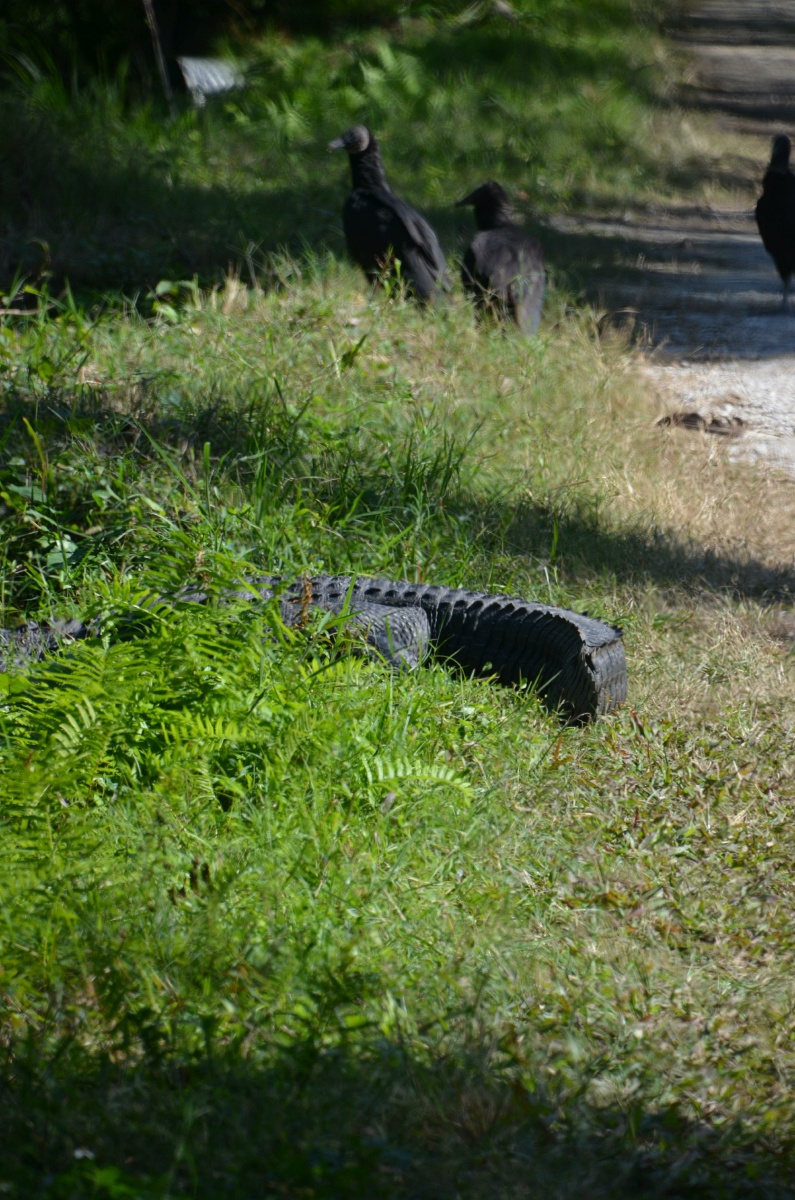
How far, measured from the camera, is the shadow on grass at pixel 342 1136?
1903 mm

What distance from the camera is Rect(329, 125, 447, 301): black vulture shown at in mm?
6711

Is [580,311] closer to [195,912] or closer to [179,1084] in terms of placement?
[195,912]

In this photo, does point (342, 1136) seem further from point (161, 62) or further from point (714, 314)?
point (161, 62)

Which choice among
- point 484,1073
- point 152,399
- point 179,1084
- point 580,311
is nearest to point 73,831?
point 179,1084

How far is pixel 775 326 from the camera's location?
756cm

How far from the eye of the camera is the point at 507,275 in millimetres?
6543

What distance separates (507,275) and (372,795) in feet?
14.2

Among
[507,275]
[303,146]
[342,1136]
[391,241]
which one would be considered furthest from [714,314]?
[342,1136]

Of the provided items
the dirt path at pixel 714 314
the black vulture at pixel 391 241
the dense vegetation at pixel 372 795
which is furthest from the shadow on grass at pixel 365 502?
the black vulture at pixel 391 241

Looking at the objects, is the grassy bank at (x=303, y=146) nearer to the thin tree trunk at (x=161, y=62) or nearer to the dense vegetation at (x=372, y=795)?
the thin tree trunk at (x=161, y=62)

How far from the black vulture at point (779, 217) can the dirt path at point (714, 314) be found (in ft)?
1.23

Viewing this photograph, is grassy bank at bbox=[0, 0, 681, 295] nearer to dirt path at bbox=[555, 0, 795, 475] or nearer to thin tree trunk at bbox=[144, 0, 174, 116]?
thin tree trunk at bbox=[144, 0, 174, 116]

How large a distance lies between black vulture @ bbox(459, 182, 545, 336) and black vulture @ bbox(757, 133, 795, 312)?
168 centimetres

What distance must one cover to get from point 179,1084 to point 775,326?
21.9ft
